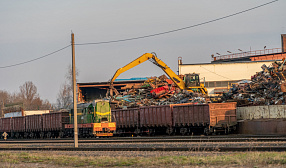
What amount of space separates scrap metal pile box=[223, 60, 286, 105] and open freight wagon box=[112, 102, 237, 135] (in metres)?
3.57

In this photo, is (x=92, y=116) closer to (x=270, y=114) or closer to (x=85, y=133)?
(x=85, y=133)

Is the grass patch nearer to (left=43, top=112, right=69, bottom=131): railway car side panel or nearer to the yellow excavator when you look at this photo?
(left=43, top=112, right=69, bottom=131): railway car side panel

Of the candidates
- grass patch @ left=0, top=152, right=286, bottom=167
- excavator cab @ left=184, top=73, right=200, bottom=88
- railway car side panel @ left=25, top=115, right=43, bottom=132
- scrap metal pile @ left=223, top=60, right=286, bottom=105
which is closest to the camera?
grass patch @ left=0, top=152, right=286, bottom=167

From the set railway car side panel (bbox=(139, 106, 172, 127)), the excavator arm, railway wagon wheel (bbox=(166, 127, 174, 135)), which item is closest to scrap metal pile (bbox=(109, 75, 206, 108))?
the excavator arm

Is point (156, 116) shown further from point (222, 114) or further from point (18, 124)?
point (18, 124)

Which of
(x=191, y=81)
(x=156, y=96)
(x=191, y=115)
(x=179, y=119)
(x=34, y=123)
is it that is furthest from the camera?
(x=191, y=81)

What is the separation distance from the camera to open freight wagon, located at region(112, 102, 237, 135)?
110 ft

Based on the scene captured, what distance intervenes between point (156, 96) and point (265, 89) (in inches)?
590

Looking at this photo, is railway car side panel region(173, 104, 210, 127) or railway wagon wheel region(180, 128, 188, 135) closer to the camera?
railway car side panel region(173, 104, 210, 127)

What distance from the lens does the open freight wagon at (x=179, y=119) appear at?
3347 cm

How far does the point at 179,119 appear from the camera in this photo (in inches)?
1395

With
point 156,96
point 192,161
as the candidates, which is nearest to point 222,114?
point 156,96

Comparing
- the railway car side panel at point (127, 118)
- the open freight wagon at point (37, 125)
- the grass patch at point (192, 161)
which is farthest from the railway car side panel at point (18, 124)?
the grass patch at point (192, 161)

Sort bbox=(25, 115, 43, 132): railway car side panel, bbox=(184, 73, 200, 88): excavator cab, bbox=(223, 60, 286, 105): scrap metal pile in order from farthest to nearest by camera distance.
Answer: bbox=(184, 73, 200, 88): excavator cab, bbox=(25, 115, 43, 132): railway car side panel, bbox=(223, 60, 286, 105): scrap metal pile
